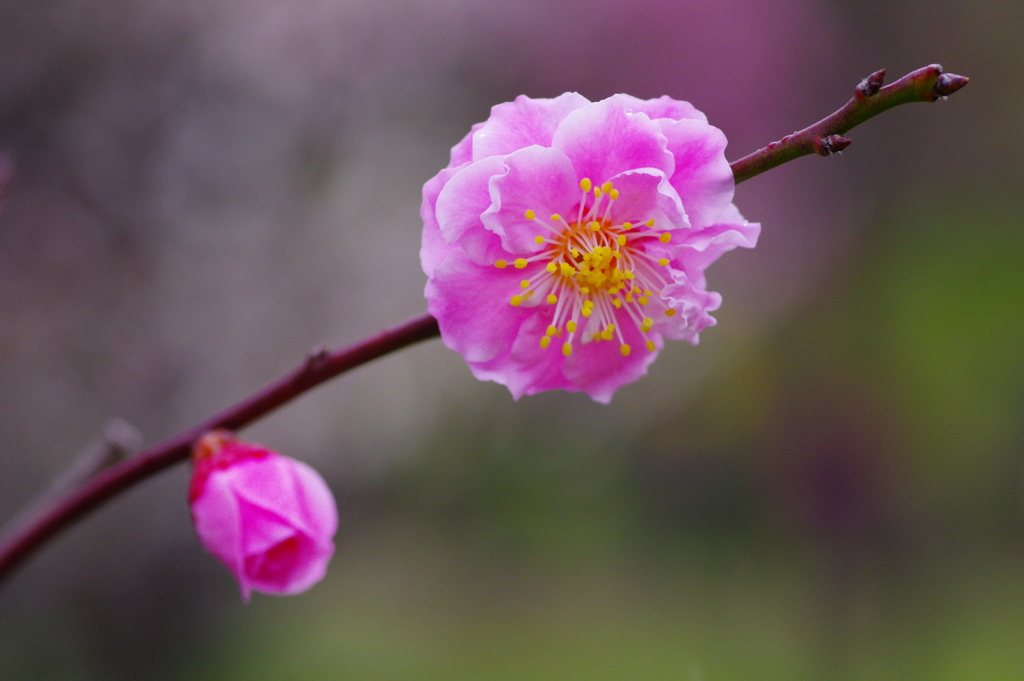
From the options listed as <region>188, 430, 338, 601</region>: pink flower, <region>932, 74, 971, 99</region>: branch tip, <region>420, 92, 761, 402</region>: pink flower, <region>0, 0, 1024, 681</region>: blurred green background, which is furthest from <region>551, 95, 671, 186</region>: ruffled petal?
<region>0, 0, 1024, 681</region>: blurred green background

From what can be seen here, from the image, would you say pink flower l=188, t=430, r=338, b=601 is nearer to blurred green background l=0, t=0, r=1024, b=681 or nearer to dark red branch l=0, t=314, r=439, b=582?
dark red branch l=0, t=314, r=439, b=582

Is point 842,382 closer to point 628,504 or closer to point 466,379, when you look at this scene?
point 628,504

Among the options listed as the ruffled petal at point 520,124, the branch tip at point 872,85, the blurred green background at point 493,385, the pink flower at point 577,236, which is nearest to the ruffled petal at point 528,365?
the pink flower at point 577,236

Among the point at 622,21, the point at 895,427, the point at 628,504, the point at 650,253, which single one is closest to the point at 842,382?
the point at 895,427

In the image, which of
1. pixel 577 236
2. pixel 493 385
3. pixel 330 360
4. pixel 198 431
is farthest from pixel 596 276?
pixel 493 385

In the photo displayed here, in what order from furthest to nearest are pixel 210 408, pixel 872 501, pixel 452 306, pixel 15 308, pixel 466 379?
pixel 466 379, pixel 872 501, pixel 210 408, pixel 15 308, pixel 452 306

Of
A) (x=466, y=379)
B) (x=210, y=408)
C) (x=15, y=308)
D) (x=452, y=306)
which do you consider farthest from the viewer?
(x=466, y=379)

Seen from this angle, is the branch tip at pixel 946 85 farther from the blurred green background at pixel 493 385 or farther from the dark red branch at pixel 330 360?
the blurred green background at pixel 493 385
